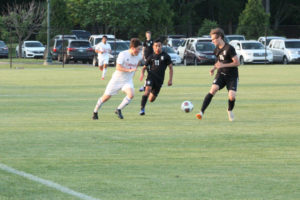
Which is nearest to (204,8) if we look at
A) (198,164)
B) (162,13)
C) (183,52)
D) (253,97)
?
(162,13)

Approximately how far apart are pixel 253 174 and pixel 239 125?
216 inches

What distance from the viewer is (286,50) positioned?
49.5 metres

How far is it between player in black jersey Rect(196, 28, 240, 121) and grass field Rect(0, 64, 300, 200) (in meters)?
0.46

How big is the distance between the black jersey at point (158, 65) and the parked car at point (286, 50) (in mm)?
32221

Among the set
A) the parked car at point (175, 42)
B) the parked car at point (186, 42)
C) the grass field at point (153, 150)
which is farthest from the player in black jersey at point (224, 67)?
the parked car at point (175, 42)

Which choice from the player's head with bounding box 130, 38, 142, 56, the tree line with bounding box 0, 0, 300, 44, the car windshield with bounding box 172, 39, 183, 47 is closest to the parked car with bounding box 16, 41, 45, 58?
the tree line with bounding box 0, 0, 300, 44

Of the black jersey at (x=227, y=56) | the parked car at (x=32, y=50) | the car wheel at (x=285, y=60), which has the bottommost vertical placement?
the parked car at (x=32, y=50)

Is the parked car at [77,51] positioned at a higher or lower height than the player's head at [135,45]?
lower

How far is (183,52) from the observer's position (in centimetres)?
5116

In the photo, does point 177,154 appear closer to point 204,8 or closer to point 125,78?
point 125,78

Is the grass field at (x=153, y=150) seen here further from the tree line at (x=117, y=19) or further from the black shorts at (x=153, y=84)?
the tree line at (x=117, y=19)

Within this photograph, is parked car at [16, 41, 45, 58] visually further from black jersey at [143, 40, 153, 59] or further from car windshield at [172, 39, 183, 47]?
black jersey at [143, 40, 153, 59]

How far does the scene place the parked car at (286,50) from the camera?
48.8 m

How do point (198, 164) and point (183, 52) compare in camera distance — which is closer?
point (198, 164)
